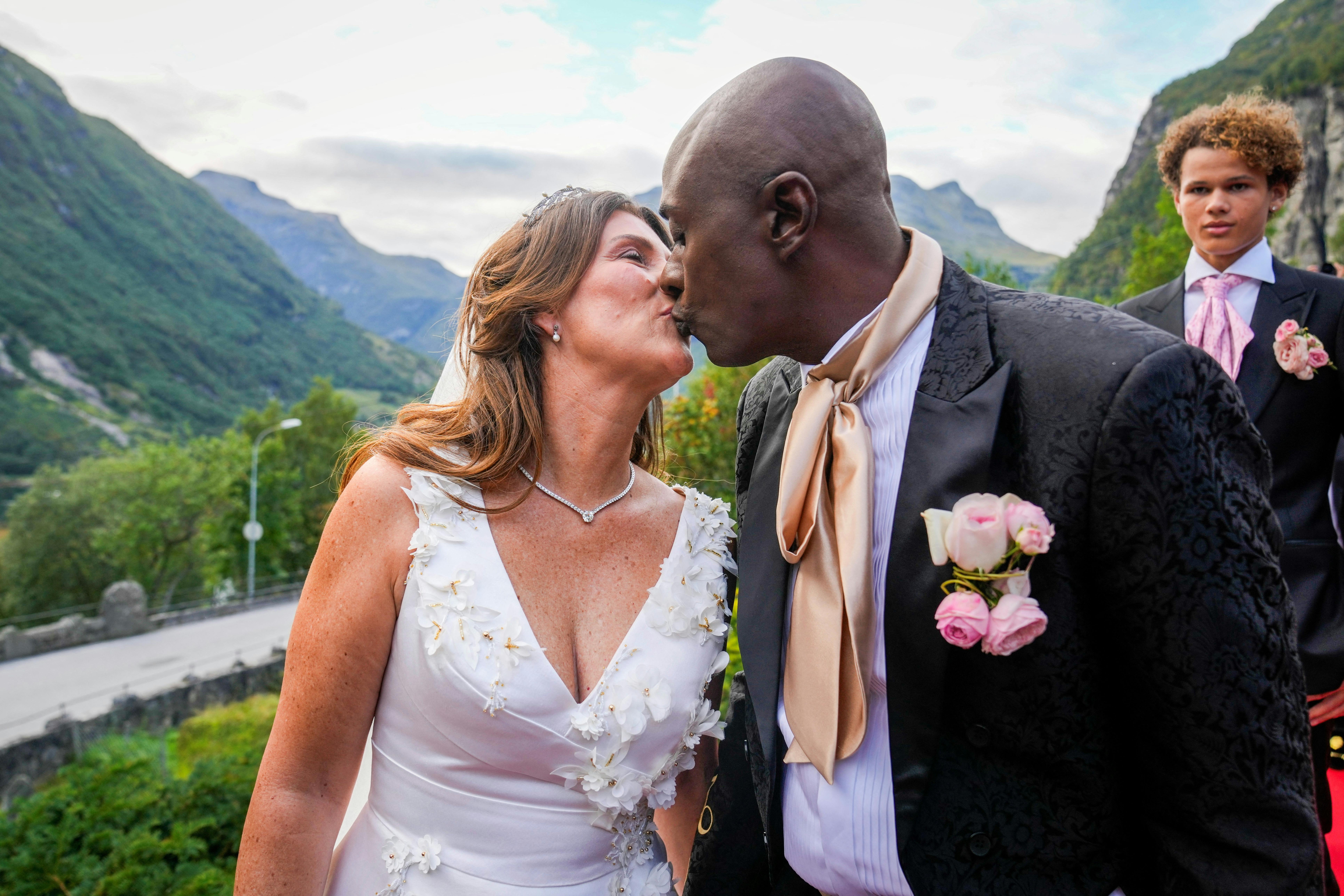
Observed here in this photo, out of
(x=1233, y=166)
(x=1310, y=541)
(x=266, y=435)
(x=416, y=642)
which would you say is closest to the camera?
(x=416, y=642)

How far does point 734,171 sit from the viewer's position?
73.9 inches

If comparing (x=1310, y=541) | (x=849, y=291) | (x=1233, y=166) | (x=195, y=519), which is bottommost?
(x=195, y=519)

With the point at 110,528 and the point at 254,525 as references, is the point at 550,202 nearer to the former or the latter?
the point at 254,525

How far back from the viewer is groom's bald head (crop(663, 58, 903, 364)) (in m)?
1.83

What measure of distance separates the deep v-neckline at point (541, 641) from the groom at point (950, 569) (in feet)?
2.10

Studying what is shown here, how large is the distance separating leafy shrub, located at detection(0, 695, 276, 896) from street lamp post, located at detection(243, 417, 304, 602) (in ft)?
95.1

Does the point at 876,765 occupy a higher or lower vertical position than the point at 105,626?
higher

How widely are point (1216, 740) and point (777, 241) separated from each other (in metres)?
1.26

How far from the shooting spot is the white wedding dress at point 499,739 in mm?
2566

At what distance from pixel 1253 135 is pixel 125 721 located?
22.9 meters

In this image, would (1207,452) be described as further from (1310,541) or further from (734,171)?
(1310,541)

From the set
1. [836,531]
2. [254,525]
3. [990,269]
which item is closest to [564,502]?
[836,531]

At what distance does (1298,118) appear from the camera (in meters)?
41.9

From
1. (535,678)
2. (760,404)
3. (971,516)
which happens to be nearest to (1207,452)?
(971,516)
